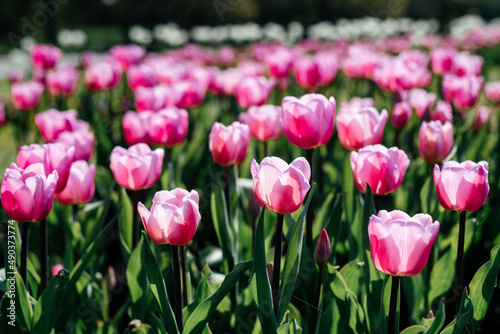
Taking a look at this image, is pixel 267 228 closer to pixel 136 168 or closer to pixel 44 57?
pixel 136 168

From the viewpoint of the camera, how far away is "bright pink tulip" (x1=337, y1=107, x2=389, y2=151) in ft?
5.92

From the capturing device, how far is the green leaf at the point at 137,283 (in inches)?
66.7

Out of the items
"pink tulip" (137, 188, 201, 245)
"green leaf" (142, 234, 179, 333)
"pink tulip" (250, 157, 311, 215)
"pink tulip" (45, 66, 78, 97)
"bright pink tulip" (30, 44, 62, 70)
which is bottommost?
"pink tulip" (45, 66, 78, 97)

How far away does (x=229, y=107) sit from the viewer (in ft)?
13.3

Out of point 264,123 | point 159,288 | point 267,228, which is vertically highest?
point 264,123

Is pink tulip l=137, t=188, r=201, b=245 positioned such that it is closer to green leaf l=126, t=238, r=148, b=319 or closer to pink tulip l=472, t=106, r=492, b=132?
green leaf l=126, t=238, r=148, b=319

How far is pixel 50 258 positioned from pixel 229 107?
6.72 feet

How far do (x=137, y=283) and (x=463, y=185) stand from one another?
1038 millimetres

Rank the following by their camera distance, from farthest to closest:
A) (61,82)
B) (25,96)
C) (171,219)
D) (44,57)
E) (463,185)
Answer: (44,57) < (61,82) < (25,96) < (463,185) < (171,219)

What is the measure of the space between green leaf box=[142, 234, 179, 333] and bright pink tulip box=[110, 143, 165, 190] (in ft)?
1.34

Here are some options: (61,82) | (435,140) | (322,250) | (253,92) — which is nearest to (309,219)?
(322,250)

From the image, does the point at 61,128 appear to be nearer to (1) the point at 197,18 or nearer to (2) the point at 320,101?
(2) the point at 320,101

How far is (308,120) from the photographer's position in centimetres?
161

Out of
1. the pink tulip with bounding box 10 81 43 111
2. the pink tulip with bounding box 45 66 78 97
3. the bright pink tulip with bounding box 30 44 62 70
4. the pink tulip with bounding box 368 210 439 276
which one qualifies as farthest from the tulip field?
the bright pink tulip with bounding box 30 44 62 70
